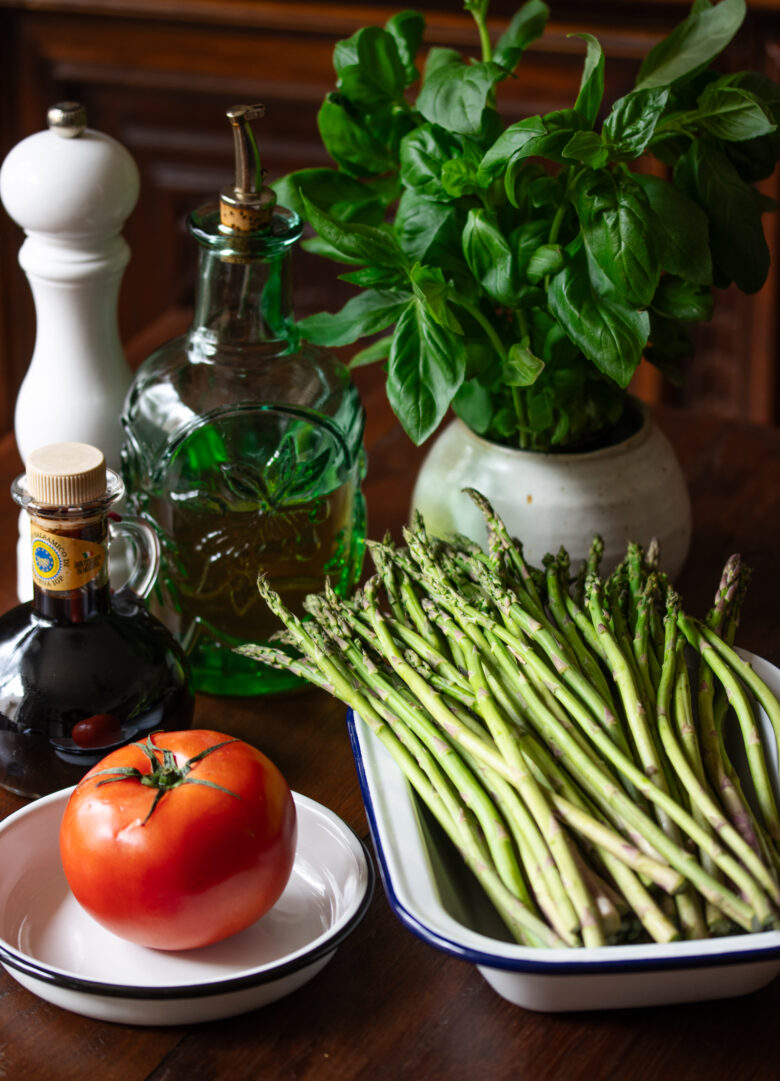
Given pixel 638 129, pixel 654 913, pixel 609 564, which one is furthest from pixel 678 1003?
pixel 638 129

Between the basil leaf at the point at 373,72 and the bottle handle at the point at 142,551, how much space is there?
1.16ft

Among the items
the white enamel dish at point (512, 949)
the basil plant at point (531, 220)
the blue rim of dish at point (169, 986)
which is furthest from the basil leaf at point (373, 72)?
the blue rim of dish at point (169, 986)

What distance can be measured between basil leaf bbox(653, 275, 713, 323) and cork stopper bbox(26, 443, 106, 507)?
41cm

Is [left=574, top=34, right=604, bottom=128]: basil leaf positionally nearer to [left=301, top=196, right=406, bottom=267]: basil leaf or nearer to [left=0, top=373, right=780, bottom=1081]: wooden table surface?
[left=301, top=196, right=406, bottom=267]: basil leaf

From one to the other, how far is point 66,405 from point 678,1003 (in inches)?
23.7

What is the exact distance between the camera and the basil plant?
780 mm

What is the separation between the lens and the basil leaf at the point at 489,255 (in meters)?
0.80

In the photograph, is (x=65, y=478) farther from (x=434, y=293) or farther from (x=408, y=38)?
(x=408, y=38)

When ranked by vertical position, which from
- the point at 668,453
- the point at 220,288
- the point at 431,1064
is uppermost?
the point at 220,288

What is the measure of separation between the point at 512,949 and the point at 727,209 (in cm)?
53

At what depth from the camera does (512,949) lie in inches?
22.8

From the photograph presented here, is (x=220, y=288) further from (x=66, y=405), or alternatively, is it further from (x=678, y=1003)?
(x=678, y=1003)

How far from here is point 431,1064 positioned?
62 cm

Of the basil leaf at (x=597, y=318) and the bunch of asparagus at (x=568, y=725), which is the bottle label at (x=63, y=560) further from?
the basil leaf at (x=597, y=318)
